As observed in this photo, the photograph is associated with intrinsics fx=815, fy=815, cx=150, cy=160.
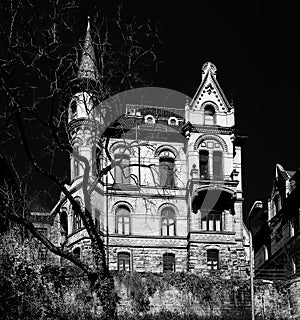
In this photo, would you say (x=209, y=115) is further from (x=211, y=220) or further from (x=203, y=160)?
(x=211, y=220)

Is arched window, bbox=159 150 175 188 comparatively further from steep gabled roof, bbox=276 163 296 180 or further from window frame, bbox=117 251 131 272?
steep gabled roof, bbox=276 163 296 180

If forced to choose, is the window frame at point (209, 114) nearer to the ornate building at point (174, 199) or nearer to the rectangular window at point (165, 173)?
the ornate building at point (174, 199)

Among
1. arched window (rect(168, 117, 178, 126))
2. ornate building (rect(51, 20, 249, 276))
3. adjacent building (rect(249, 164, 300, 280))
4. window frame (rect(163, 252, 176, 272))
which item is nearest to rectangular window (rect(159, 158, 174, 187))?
ornate building (rect(51, 20, 249, 276))

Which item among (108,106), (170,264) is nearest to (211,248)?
(170,264)

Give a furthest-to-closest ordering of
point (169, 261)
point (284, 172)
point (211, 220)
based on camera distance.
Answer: point (284, 172)
point (211, 220)
point (169, 261)

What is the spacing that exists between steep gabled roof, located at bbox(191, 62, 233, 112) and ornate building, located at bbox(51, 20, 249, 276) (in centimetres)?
7

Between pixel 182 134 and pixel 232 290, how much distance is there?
61.3 feet

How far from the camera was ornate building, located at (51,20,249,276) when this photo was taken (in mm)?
54312

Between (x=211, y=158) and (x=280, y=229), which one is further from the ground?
(x=211, y=158)

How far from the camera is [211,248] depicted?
54.3m

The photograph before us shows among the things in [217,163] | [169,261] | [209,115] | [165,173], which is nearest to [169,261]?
[169,261]

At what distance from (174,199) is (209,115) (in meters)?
6.60

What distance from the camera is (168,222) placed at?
56.3 m

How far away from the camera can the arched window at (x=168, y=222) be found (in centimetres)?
5597
